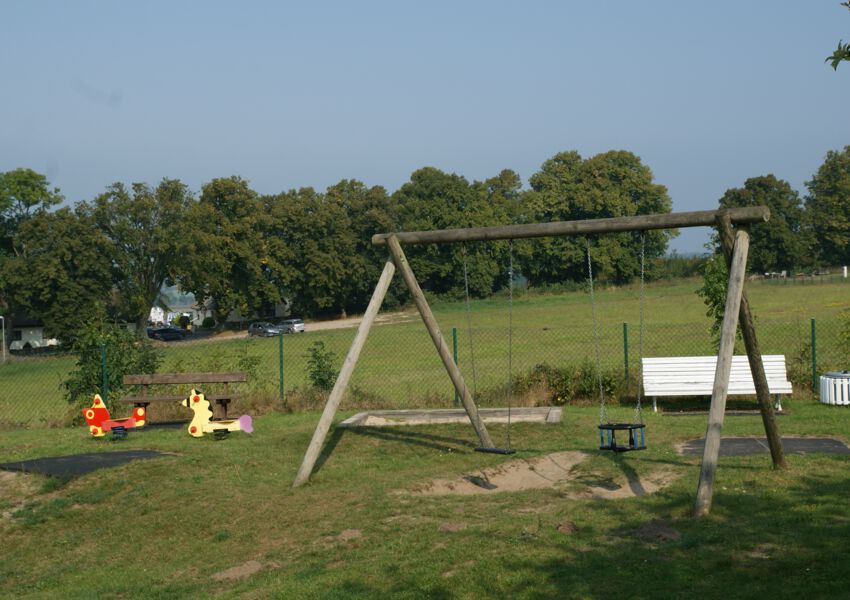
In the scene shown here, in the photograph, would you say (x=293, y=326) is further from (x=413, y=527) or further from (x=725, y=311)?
(x=413, y=527)

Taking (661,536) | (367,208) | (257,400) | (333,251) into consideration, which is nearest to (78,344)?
(257,400)

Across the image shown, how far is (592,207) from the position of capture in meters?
75.1

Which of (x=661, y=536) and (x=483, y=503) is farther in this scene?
(x=483, y=503)

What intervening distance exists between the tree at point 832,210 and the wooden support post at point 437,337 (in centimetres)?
7749

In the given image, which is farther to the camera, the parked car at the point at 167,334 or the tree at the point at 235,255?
the tree at the point at 235,255

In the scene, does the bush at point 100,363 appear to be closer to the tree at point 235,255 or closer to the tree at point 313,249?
the tree at point 235,255

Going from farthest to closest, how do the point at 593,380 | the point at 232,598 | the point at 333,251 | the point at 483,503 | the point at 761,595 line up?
the point at 333,251, the point at 593,380, the point at 483,503, the point at 232,598, the point at 761,595

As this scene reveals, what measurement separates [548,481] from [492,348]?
2972 cm

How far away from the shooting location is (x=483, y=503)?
9742 mm

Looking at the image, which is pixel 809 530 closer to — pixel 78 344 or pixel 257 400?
pixel 257 400

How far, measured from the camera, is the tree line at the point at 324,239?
204 ft

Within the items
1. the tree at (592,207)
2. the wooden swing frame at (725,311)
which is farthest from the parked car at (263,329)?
the wooden swing frame at (725,311)

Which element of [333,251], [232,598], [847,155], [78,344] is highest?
[847,155]

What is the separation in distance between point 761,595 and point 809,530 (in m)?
1.61
